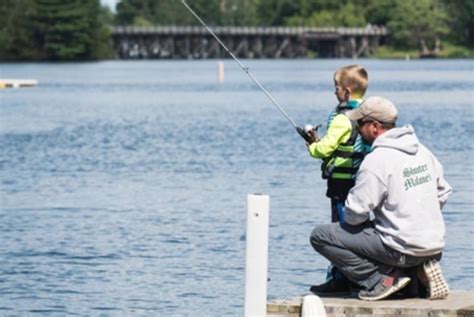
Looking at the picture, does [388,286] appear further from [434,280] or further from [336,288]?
[336,288]

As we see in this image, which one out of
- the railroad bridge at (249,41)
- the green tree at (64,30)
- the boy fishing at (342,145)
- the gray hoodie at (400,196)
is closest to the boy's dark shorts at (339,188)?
the boy fishing at (342,145)

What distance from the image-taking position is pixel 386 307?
10367 millimetres

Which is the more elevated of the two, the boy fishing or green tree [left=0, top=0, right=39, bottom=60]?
the boy fishing

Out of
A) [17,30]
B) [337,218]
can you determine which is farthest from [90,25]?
[337,218]

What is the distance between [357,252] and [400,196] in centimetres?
51

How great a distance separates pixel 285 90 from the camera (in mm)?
71312

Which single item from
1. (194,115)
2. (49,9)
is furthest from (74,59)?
(194,115)

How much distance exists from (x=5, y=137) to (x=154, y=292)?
26930 millimetres

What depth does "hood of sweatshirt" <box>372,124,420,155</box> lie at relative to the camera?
10.4 meters

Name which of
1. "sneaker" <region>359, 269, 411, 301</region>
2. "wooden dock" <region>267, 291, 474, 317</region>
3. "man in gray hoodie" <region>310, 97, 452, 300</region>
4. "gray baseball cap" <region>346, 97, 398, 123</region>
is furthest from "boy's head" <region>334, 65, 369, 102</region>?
"wooden dock" <region>267, 291, 474, 317</region>

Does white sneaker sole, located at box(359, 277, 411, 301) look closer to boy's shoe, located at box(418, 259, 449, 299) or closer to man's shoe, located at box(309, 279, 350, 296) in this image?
boy's shoe, located at box(418, 259, 449, 299)

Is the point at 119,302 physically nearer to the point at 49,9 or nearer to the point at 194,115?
the point at 194,115

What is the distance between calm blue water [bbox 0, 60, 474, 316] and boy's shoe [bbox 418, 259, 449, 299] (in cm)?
360

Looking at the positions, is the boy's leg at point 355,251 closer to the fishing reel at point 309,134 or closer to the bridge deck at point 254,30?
the fishing reel at point 309,134
